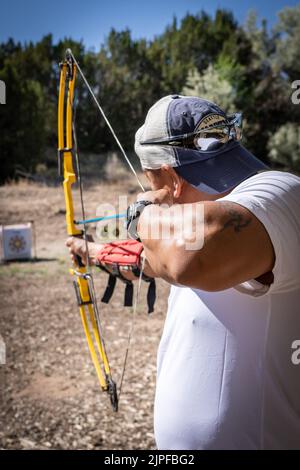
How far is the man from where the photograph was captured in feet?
2.77

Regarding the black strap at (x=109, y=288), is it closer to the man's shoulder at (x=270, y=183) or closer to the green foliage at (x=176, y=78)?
the man's shoulder at (x=270, y=183)

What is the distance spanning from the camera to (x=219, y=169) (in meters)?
1.03

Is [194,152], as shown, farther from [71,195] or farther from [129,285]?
[71,195]

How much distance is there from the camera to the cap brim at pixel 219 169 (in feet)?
3.33

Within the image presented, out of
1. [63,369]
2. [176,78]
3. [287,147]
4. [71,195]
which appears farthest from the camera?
[176,78]

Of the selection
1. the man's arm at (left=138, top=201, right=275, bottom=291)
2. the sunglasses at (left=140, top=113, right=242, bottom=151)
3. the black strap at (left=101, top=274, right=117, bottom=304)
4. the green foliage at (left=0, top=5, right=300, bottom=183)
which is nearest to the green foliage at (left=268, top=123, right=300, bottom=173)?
the green foliage at (left=0, top=5, right=300, bottom=183)

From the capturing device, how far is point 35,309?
4.76 meters

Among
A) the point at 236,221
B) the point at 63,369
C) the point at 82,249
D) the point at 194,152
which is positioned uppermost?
the point at 194,152

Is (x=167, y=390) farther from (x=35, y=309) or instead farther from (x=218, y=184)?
(x=35, y=309)

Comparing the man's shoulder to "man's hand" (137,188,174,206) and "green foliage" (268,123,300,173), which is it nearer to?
"man's hand" (137,188,174,206)

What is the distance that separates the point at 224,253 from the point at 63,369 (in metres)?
2.85

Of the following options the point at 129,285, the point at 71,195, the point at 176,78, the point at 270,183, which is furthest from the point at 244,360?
the point at 176,78
